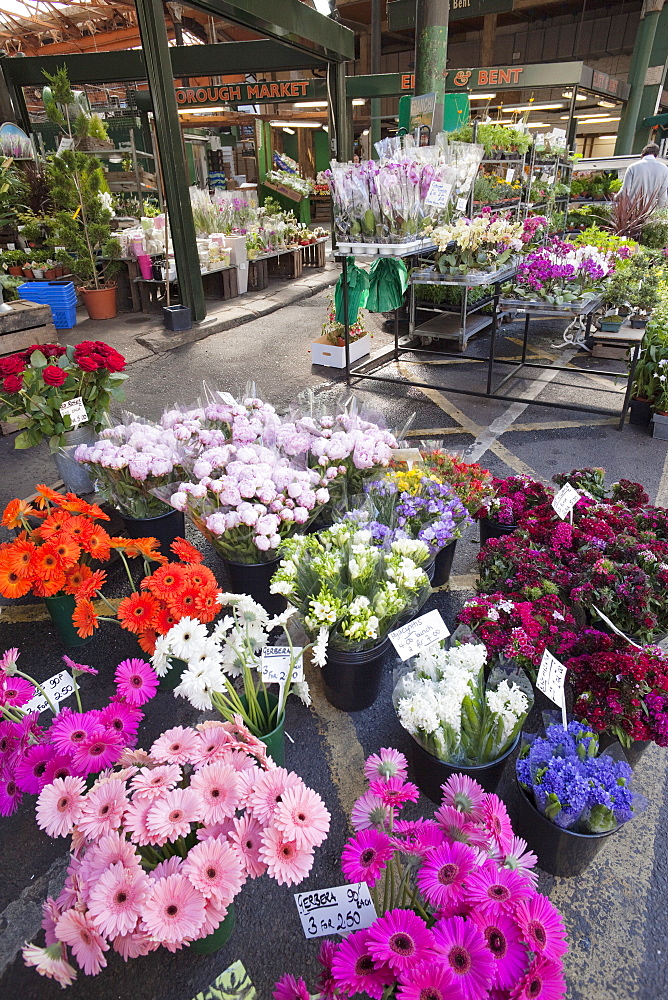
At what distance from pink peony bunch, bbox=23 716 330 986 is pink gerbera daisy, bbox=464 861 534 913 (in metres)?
0.29

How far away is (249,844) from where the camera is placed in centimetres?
124

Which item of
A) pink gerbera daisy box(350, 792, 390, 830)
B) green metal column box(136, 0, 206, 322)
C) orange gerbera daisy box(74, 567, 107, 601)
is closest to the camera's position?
pink gerbera daisy box(350, 792, 390, 830)

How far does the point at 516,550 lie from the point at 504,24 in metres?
21.9

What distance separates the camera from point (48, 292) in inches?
293

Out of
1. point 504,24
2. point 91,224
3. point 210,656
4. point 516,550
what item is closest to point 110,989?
point 210,656

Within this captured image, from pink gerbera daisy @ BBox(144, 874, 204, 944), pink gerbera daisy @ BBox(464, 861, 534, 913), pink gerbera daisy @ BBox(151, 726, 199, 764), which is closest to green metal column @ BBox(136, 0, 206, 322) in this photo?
pink gerbera daisy @ BBox(151, 726, 199, 764)

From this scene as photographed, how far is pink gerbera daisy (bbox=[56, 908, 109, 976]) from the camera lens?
1077 millimetres

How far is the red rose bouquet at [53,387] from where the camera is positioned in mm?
3045

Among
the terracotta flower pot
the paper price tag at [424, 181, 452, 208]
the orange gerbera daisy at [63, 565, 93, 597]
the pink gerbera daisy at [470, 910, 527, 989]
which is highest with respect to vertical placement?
the paper price tag at [424, 181, 452, 208]

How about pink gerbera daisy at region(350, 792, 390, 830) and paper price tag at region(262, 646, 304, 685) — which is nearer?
pink gerbera daisy at region(350, 792, 390, 830)

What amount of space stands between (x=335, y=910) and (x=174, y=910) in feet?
1.38

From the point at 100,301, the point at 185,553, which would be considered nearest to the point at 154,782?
the point at 185,553

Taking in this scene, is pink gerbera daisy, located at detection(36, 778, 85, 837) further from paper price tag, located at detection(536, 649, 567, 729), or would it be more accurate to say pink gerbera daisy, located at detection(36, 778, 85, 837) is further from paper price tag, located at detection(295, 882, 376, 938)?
paper price tag, located at detection(536, 649, 567, 729)

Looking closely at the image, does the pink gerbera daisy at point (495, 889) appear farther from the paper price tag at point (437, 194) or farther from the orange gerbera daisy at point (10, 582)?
the paper price tag at point (437, 194)
